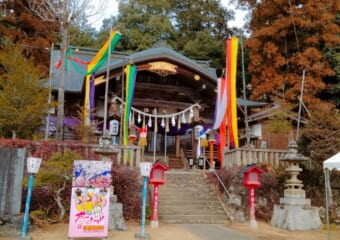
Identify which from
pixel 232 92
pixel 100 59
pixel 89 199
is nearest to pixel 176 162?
pixel 232 92

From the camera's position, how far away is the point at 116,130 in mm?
13555

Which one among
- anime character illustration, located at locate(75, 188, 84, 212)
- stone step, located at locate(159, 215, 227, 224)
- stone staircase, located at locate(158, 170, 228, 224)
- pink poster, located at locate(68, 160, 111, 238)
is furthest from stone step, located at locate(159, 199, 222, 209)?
anime character illustration, located at locate(75, 188, 84, 212)

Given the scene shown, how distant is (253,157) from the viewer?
9.58 meters

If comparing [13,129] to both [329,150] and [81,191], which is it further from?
[329,150]

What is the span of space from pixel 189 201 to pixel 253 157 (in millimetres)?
2357

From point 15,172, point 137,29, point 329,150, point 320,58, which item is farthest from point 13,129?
point 137,29

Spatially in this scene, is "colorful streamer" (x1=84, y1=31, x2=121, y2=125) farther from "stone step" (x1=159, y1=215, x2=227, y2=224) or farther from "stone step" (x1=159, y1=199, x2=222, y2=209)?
"stone step" (x1=159, y1=215, x2=227, y2=224)

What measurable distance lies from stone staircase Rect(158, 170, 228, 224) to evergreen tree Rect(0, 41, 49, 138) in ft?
14.9

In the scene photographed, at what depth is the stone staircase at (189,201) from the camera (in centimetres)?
842

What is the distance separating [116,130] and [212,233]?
7631mm

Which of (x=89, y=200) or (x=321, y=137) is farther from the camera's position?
(x=321, y=137)

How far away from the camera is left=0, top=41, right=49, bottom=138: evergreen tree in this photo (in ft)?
30.9

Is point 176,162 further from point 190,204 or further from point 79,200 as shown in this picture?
point 79,200

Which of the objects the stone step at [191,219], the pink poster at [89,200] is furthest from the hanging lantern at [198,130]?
the pink poster at [89,200]
